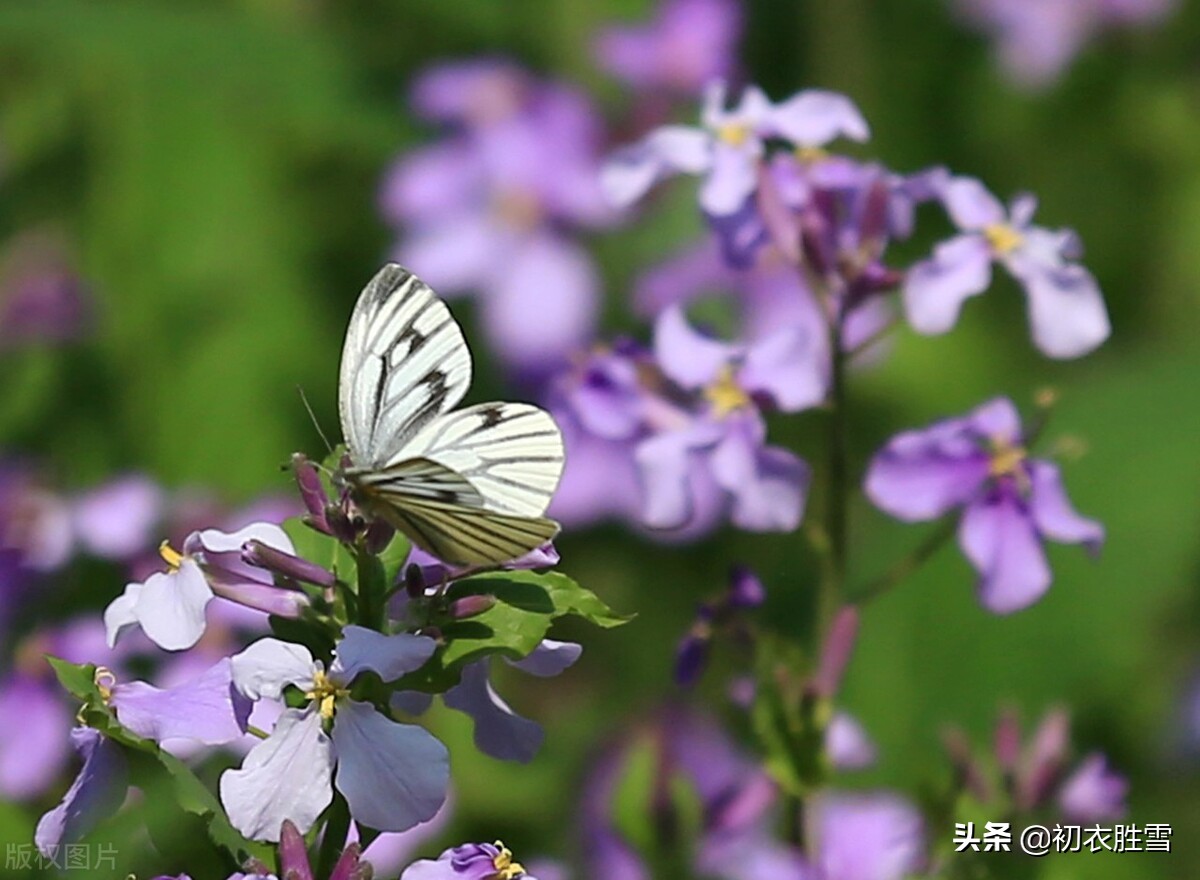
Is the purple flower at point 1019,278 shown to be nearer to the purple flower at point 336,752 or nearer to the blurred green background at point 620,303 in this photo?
the purple flower at point 336,752

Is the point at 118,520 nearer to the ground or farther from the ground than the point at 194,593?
farther from the ground

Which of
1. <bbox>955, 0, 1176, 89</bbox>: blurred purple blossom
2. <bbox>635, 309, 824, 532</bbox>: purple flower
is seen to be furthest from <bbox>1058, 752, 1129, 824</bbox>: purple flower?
<bbox>955, 0, 1176, 89</bbox>: blurred purple blossom

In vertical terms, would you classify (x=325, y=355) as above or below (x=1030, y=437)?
above

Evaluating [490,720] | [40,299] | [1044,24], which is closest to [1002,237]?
[490,720]

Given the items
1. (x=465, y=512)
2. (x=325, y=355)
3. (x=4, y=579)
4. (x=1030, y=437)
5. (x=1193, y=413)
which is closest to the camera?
(x=465, y=512)

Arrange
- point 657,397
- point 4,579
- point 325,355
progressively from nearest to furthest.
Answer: point 657,397, point 4,579, point 325,355

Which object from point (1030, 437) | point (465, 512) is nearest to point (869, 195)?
point (1030, 437)

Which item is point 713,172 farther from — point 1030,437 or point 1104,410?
point 1104,410

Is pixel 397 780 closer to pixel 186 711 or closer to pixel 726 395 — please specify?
pixel 186 711
